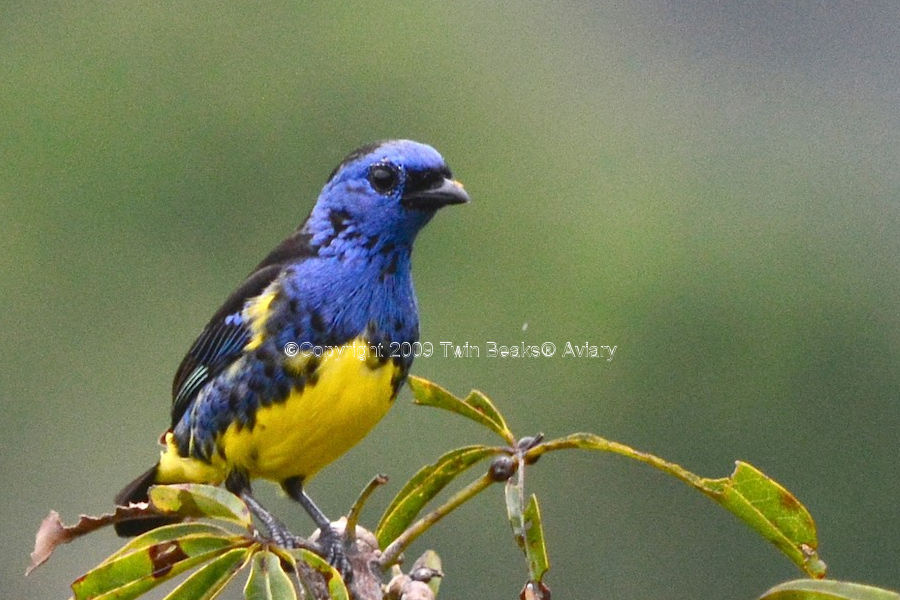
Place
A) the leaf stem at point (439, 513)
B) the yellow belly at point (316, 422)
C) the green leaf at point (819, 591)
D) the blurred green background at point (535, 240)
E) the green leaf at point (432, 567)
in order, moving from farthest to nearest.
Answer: the blurred green background at point (535, 240) → the yellow belly at point (316, 422) → the green leaf at point (432, 567) → the leaf stem at point (439, 513) → the green leaf at point (819, 591)

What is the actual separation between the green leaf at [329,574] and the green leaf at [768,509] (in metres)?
0.33

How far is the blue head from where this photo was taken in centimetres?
302

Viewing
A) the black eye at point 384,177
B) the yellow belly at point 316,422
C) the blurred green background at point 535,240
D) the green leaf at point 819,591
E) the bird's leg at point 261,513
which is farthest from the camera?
the blurred green background at point 535,240

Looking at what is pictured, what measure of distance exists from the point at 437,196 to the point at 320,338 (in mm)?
360

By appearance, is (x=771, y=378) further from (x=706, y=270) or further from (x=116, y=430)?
(x=116, y=430)

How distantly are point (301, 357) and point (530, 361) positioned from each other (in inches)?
233

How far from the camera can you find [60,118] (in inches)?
484

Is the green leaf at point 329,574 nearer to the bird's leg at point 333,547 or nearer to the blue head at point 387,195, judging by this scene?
the bird's leg at point 333,547

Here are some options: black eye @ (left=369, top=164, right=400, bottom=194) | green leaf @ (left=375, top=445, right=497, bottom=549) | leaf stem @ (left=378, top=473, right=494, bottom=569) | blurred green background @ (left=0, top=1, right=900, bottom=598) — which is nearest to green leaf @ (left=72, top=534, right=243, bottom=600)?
leaf stem @ (left=378, top=473, right=494, bottom=569)

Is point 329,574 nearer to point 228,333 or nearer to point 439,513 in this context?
point 439,513

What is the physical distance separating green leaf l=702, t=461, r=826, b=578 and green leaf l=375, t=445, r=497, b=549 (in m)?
0.31

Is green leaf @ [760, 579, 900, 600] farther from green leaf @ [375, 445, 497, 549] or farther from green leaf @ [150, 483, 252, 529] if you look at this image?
green leaf @ [150, 483, 252, 529]

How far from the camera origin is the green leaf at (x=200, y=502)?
195 centimetres

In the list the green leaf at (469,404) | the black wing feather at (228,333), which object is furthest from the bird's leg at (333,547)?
the black wing feather at (228,333)
